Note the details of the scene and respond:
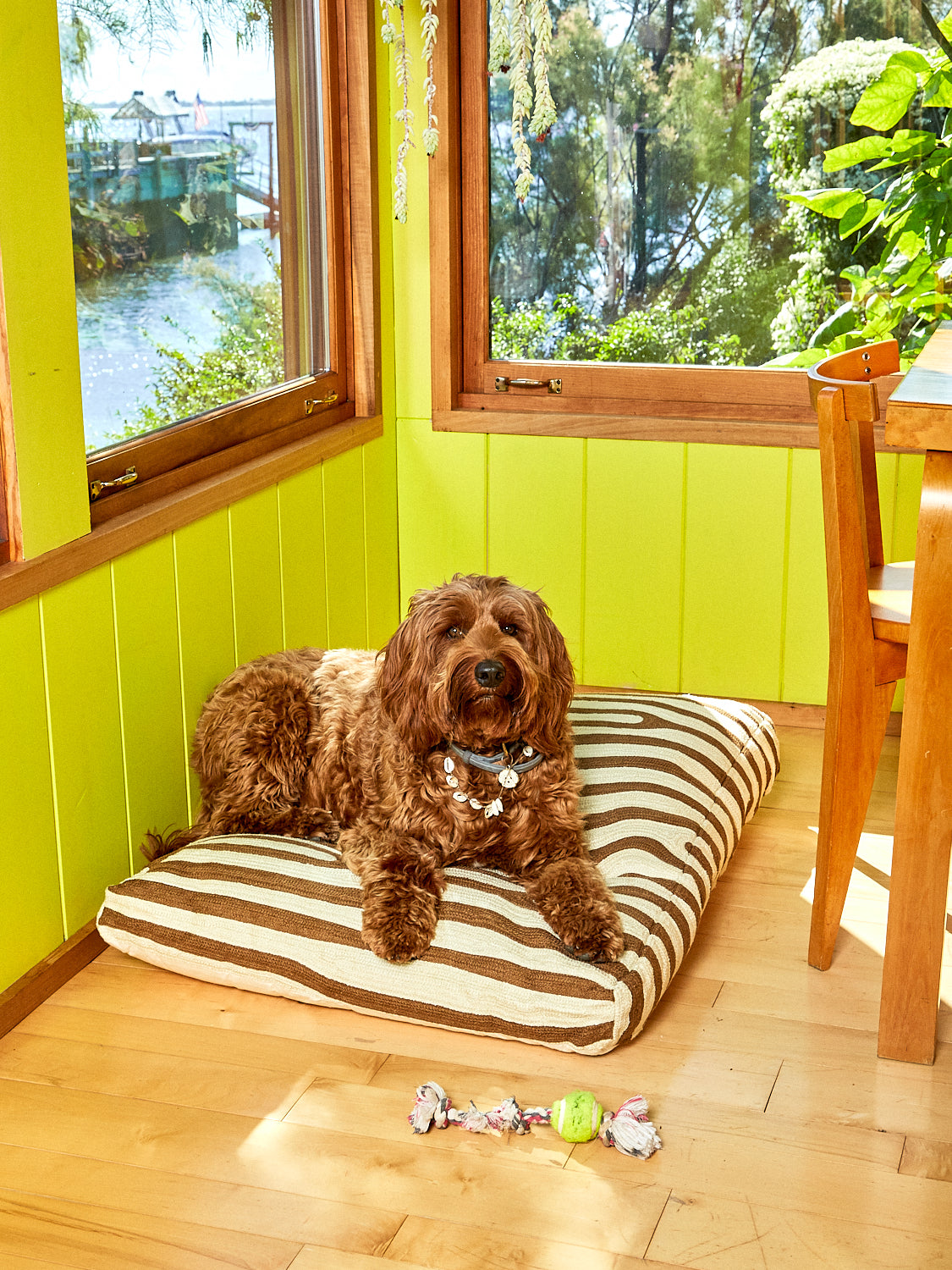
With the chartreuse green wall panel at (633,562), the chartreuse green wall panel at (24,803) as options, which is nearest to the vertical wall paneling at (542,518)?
the chartreuse green wall panel at (633,562)

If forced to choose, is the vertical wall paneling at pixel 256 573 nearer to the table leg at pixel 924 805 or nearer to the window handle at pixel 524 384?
the window handle at pixel 524 384

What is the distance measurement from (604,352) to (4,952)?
232 centimetres

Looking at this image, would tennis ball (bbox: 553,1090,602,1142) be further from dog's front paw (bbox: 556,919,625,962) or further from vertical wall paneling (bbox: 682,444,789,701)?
vertical wall paneling (bbox: 682,444,789,701)

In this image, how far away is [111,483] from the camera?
2607 millimetres

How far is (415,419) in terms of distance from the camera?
3.93m

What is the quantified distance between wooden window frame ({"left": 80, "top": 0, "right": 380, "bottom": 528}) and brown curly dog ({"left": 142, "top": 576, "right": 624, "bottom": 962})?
61 centimetres

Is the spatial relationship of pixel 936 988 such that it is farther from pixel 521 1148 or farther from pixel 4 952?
pixel 4 952

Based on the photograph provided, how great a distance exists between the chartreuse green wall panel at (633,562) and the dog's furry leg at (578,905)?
→ 145 centimetres

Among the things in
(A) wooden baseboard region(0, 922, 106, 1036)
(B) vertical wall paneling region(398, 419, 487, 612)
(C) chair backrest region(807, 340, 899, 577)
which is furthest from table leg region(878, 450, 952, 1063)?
(B) vertical wall paneling region(398, 419, 487, 612)

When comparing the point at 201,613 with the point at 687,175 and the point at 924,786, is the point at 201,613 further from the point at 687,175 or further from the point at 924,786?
the point at 687,175

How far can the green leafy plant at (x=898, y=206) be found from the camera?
10.7 ft

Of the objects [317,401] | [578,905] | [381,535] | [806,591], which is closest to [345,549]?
[381,535]

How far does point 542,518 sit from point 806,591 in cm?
76

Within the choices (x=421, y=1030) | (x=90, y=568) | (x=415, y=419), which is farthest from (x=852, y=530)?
(x=415, y=419)
